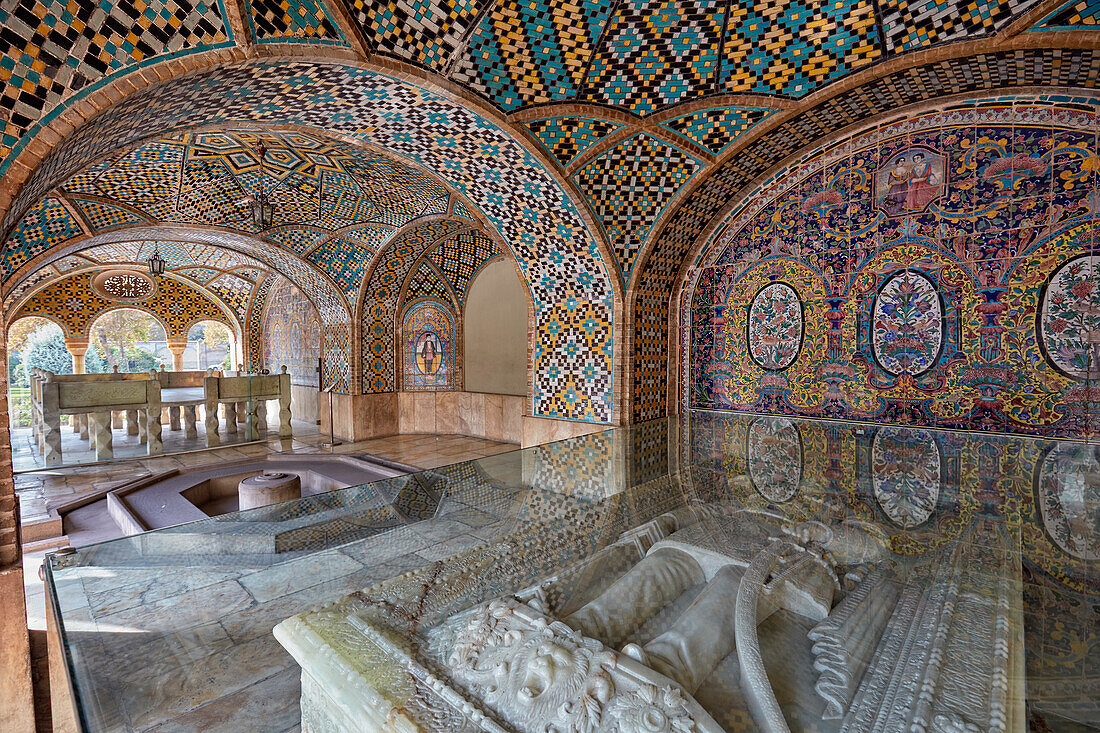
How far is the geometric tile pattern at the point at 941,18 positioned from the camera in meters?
3.25

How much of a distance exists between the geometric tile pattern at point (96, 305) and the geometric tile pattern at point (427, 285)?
7.63m

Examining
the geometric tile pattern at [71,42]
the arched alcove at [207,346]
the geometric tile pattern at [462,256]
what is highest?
the geometric tile pattern at [462,256]

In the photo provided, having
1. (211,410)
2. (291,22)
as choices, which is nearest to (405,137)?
(291,22)

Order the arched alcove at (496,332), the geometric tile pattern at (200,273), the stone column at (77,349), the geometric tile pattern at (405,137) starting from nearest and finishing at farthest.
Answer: the geometric tile pattern at (405,137) < the arched alcove at (496,332) < the geometric tile pattern at (200,273) < the stone column at (77,349)

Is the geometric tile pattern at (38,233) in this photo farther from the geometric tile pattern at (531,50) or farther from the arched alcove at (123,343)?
the arched alcove at (123,343)

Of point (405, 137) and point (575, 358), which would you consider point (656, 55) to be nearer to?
point (405, 137)

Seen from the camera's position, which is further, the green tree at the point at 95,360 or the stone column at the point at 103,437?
the green tree at the point at 95,360

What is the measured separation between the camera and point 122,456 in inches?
293

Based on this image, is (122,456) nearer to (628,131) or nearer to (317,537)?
(317,537)

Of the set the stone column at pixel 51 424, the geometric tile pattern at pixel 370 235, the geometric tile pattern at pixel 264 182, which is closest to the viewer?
the geometric tile pattern at pixel 264 182

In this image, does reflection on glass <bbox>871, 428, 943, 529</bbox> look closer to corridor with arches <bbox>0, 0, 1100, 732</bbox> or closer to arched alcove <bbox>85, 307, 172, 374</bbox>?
corridor with arches <bbox>0, 0, 1100, 732</bbox>

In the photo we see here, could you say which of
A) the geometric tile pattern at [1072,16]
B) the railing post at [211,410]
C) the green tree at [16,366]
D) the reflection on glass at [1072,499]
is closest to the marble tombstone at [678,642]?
the reflection on glass at [1072,499]

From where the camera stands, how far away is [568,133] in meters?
4.62

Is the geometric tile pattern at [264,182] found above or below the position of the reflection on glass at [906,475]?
above
